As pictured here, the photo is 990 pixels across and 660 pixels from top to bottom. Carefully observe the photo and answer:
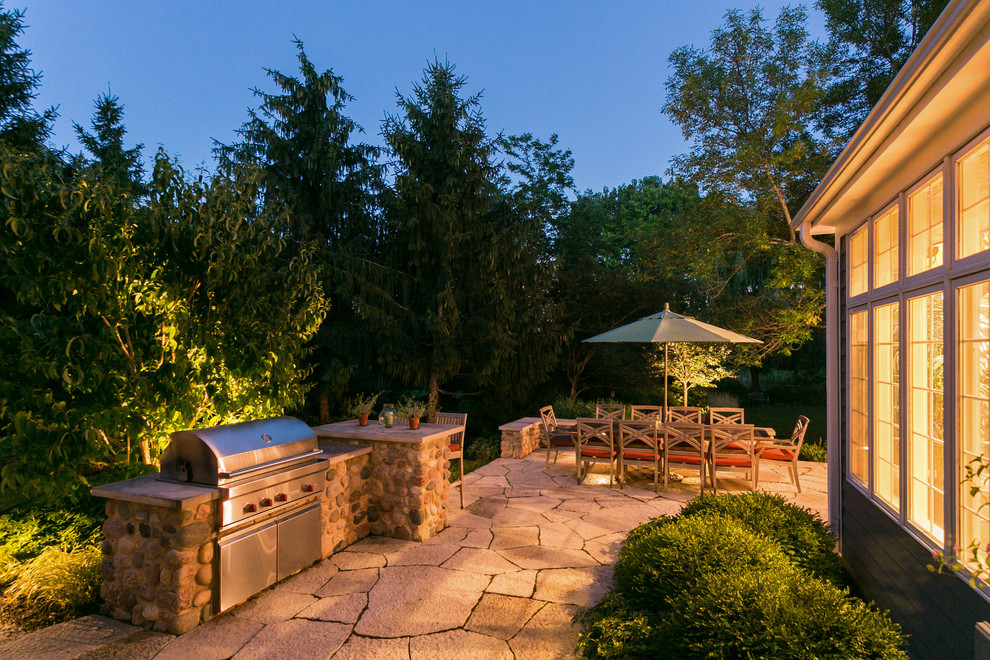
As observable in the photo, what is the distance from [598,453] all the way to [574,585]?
9.71 ft

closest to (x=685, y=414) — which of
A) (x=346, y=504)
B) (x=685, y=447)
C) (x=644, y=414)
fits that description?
(x=644, y=414)

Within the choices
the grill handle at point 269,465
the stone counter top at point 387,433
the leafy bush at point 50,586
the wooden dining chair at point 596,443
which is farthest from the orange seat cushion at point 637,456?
the leafy bush at point 50,586

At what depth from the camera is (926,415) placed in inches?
109

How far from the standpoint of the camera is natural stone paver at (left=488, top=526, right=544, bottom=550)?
15.0 ft

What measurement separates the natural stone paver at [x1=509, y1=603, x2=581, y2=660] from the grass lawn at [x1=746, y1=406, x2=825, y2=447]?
11517 millimetres

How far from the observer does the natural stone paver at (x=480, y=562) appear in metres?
4.06

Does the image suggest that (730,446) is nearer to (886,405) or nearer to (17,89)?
(886,405)

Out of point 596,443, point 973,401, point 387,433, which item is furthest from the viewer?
point 596,443

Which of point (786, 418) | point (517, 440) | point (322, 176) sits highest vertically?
point (322, 176)

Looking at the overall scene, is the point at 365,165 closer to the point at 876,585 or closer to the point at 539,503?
the point at 539,503

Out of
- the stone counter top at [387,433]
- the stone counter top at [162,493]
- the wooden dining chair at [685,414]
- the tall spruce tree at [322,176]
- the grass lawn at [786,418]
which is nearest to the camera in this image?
the stone counter top at [162,493]

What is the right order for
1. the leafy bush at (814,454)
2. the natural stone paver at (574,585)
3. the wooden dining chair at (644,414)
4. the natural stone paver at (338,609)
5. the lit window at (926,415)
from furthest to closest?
the leafy bush at (814,454)
the wooden dining chair at (644,414)
the natural stone paver at (574,585)
the natural stone paver at (338,609)
the lit window at (926,415)

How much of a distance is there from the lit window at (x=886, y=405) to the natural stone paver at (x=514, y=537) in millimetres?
2674

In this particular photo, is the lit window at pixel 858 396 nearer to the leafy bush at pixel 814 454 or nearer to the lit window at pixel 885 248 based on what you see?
the lit window at pixel 885 248
